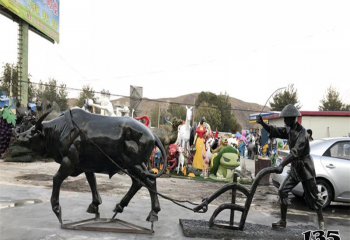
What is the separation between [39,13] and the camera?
25.7 m

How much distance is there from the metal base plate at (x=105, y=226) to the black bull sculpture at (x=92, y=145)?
0.22 meters

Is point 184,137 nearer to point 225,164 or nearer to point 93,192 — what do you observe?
point 225,164

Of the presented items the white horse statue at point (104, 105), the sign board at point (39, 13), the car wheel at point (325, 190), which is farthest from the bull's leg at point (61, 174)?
the sign board at point (39, 13)

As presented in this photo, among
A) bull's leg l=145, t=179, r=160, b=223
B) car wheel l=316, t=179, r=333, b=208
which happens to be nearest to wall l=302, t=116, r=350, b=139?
car wheel l=316, t=179, r=333, b=208

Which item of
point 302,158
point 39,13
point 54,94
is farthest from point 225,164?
point 54,94

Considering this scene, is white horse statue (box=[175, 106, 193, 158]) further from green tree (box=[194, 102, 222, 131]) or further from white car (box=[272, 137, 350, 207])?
green tree (box=[194, 102, 222, 131])

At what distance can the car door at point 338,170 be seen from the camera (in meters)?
9.11

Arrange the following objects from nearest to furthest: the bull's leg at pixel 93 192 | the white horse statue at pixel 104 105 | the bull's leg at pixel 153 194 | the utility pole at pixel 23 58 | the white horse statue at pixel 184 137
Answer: the bull's leg at pixel 153 194
the bull's leg at pixel 93 192
the white horse statue at pixel 104 105
the white horse statue at pixel 184 137
the utility pole at pixel 23 58

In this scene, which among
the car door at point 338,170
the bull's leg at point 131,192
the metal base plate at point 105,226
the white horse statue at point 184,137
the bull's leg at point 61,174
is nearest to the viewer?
the bull's leg at point 61,174

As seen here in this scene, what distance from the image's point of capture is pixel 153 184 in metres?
5.87

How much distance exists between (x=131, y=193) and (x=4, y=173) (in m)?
7.37

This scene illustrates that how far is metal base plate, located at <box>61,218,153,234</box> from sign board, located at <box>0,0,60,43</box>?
18.2 m

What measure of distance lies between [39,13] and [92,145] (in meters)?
22.7

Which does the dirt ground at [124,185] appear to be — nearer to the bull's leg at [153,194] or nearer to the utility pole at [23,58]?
the bull's leg at [153,194]
